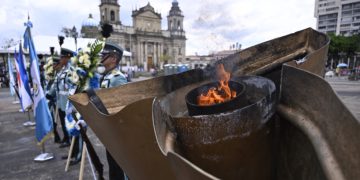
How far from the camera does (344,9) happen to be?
227ft

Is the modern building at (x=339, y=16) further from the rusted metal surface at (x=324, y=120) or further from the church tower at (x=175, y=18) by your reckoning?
the rusted metal surface at (x=324, y=120)

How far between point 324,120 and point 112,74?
3.02 metres

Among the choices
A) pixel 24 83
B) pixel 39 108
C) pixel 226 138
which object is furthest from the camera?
pixel 24 83

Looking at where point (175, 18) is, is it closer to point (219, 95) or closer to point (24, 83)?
point (24, 83)

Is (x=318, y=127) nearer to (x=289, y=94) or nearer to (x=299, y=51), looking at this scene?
(x=289, y=94)

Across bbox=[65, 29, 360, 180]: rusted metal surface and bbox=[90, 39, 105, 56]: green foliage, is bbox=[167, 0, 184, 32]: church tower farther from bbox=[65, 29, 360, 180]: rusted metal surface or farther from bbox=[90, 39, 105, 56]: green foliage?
Result: bbox=[65, 29, 360, 180]: rusted metal surface

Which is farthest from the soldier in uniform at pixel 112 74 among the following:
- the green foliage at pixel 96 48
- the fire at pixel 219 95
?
the fire at pixel 219 95

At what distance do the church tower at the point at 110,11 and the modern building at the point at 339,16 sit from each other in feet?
189

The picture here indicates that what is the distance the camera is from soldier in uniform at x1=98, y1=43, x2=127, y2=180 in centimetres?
339

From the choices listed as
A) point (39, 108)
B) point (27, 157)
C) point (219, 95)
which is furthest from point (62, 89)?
point (219, 95)

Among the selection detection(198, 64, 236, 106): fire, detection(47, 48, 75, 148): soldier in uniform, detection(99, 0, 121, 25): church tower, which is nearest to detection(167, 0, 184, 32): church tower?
detection(99, 0, 121, 25): church tower

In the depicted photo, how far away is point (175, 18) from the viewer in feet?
258

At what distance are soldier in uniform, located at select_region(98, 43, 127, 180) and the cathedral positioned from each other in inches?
2382

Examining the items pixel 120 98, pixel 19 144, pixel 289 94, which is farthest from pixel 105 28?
pixel 19 144
